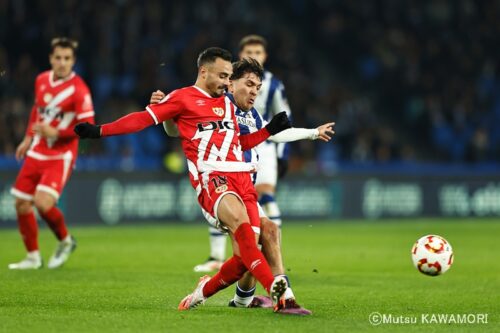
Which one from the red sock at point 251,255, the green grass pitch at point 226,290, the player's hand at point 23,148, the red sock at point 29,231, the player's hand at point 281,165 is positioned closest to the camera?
the green grass pitch at point 226,290

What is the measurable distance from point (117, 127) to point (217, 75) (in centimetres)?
91

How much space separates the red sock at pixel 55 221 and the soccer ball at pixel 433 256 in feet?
15.2

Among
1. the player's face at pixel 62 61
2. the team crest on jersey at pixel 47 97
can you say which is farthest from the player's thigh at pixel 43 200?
the player's face at pixel 62 61

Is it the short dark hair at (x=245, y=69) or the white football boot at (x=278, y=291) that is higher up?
the short dark hair at (x=245, y=69)

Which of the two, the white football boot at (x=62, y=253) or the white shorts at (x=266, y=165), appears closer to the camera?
the white shorts at (x=266, y=165)

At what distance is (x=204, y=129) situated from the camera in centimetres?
775

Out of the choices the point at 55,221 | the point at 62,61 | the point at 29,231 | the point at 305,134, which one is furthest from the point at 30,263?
the point at 305,134

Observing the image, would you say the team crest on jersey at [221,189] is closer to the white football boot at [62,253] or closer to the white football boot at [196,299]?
the white football boot at [196,299]

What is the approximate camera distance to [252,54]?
444 inches

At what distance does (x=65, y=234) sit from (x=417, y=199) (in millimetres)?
12858

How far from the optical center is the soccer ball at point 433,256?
8438 millimetres

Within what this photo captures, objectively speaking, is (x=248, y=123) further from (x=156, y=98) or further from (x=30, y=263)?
(x=30, y=263)

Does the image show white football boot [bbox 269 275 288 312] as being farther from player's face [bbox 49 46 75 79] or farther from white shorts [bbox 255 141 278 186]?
player's face [bbox 49 46 75 79]

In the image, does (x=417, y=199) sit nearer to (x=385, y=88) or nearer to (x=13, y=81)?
(x=385, y=88)
